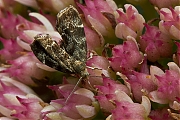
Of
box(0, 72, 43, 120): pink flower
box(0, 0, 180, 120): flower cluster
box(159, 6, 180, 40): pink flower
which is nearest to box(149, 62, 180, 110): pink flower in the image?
box(0, 0, 180, 120): flower cluster

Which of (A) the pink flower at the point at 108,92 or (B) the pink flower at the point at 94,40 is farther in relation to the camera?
Answer: (B) the pink flower at the point at 94,40

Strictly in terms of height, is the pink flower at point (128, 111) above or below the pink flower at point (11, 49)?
below

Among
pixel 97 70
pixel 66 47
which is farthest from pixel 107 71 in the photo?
pixel 66 47

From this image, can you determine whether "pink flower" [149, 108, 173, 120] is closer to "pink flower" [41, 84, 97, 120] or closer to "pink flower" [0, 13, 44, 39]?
"pink flower" [41, 84, 97, 120]

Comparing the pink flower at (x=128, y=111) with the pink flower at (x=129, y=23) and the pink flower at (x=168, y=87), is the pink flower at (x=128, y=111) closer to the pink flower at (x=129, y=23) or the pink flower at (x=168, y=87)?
the pink flower at (x=168, y=87)

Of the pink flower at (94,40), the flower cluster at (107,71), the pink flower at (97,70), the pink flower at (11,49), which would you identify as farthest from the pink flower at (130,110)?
the pink flower at (11,49)

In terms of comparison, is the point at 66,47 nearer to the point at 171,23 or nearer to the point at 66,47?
the point at 66,47

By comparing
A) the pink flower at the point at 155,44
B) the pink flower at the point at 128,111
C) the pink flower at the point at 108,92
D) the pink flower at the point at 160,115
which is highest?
the pink flower at the point at 155,44
